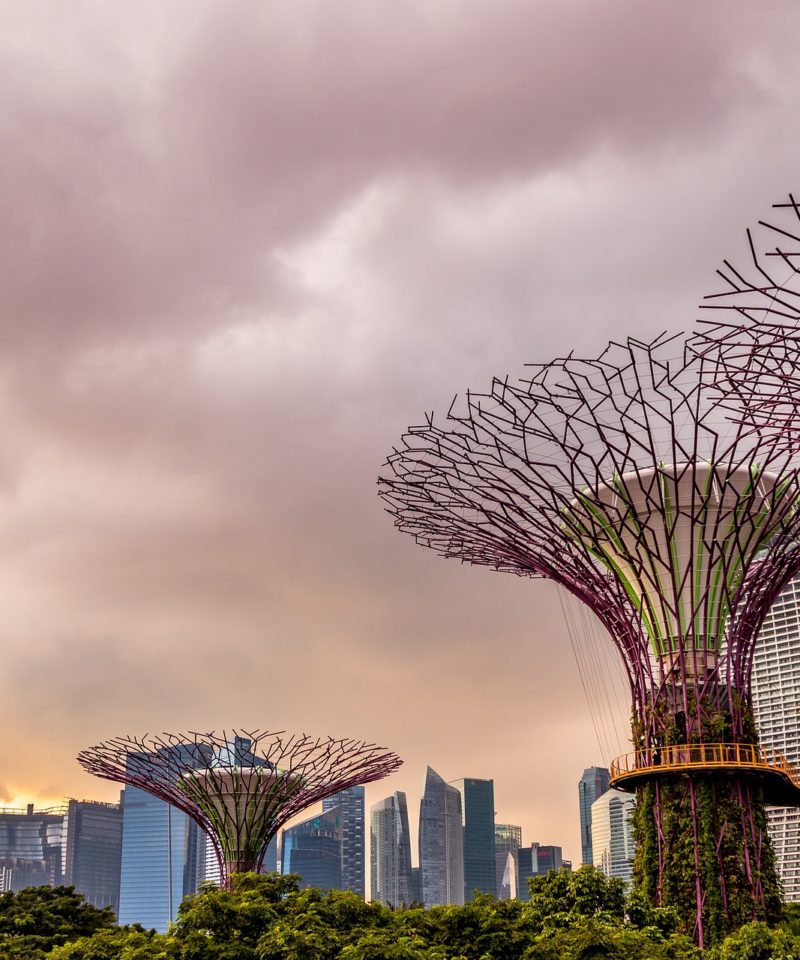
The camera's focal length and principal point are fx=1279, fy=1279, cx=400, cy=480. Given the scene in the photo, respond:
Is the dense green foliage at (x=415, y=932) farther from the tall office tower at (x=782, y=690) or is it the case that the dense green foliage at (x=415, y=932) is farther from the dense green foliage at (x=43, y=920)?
the tall office tower at (x=782, y=690)

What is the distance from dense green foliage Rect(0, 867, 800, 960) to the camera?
95.5 feet

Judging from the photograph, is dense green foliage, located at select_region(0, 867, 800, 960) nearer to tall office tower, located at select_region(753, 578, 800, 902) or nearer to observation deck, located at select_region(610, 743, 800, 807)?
observation deck, located at select_region(610, 743, 800, 807)

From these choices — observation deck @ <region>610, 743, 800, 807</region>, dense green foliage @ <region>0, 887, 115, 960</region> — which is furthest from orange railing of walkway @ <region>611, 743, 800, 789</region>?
dense green foliage @ <region>0, 887, 115, 960</region>

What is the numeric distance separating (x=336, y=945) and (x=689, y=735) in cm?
1590

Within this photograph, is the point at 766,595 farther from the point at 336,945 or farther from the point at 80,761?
the point at 80,761

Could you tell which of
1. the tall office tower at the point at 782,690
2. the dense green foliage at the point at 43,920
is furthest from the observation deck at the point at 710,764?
the tall office tower at the point at 782,690

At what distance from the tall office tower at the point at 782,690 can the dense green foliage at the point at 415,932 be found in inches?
3045

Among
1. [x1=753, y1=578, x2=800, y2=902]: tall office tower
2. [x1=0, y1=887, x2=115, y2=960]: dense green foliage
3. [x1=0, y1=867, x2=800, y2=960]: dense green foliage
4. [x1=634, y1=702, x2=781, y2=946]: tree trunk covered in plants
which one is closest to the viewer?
[x1=0, y1=867, x2=800, y2=960]: dense green foliage

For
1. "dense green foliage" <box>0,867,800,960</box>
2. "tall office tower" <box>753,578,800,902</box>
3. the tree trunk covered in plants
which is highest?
"tall office tower" <box>753,578,800,902</box>

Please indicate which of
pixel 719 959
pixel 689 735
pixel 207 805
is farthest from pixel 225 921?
pixel 207 805

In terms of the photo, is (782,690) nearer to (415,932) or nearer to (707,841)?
(707,841)

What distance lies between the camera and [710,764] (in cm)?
3966

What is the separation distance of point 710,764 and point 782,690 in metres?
82.5

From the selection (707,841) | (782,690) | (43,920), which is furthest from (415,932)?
(782,690)
